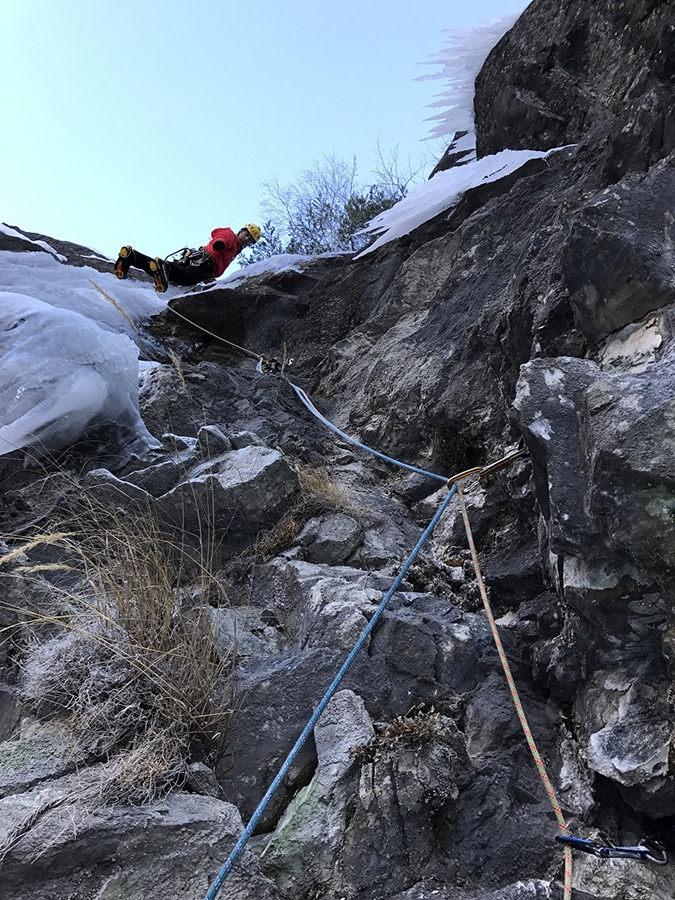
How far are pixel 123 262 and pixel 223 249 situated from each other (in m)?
1.14

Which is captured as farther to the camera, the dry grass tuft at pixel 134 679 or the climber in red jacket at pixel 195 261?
the climber in red jacket at pixel 195 261

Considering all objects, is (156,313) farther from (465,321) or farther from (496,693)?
(496,693)

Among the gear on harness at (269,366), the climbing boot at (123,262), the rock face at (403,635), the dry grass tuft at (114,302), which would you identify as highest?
the climbing boot at (123,262)

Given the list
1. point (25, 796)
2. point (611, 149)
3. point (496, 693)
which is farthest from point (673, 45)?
point (25, 796)

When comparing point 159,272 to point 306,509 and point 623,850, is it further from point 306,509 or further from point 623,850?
point 623,850

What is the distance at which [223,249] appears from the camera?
291 inches

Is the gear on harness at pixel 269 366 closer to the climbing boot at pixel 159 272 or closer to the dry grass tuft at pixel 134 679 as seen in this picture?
the climbing boot at pixel 159 272

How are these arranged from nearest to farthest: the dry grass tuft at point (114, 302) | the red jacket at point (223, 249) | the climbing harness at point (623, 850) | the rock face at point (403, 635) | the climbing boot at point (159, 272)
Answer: the climbing harness at point (623, 850)
the rock face at point (403, 635)
the dry grass tuft at point (114, 302)
the climbing boot at point (159, 272)
the red jacket at point (223, 249)

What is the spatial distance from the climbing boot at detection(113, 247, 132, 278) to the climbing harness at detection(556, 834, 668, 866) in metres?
6.23

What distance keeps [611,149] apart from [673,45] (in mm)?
554

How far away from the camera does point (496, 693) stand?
246cm

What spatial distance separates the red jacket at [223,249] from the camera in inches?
289

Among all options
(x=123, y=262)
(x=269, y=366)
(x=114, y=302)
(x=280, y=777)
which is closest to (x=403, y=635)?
(x=280, y=777)

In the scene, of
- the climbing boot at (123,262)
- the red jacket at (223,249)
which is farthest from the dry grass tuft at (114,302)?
the red jacket at (223,249)
